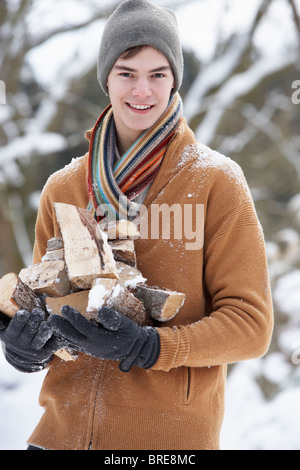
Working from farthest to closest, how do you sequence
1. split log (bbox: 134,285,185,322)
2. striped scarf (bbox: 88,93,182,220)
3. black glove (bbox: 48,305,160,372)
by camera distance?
1. striped scarf (bbox: 88,93,182,220)
2. split log (bbox: 134,285,185,322)
3. black glove (bbox: 48,305,160,372)

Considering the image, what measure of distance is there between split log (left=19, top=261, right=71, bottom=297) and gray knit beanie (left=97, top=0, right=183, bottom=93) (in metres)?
0.70

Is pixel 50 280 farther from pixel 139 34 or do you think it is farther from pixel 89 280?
pixel 139 34

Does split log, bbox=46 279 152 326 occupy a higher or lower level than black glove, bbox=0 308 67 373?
higher

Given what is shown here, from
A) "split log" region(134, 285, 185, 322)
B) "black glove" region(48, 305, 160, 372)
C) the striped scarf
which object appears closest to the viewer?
"black glove" region(48, 305, 160, 372)

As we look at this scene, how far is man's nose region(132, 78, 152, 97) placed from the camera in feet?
5.41

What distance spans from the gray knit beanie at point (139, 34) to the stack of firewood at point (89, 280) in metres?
0.55

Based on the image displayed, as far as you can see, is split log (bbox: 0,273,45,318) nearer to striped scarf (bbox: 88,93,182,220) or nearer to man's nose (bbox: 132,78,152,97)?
striped scarf (bbox: 88,93,182,220)

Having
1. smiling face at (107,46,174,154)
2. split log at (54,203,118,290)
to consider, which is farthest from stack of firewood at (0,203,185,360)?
smiling face at (107,46,174,154)

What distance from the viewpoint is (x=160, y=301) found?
147cm

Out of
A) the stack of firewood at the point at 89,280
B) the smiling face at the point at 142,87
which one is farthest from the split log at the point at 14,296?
the smiling face at the point at 142,87

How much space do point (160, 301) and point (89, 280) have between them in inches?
8.0

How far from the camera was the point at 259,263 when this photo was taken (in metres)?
1.57
